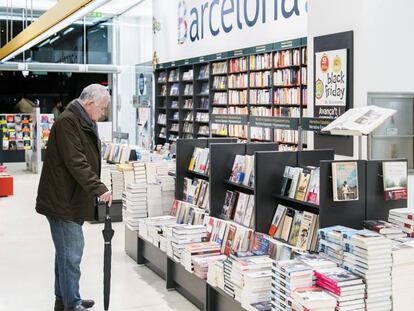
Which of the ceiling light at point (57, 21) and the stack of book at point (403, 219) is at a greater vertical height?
the ceiling light at point (57, 21)

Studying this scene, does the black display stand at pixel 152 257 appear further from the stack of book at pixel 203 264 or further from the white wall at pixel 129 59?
the white wall at pixel 129 59

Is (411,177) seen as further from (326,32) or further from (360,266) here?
(360,266)

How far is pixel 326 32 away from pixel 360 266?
383 cm

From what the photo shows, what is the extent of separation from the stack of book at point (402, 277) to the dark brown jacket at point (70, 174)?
1971 mm

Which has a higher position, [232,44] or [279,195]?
[232,44]

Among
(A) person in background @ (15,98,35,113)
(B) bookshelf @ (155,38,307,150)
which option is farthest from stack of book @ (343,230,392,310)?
(A) person in background @ (15,98,35,113)

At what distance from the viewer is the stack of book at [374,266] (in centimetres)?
324

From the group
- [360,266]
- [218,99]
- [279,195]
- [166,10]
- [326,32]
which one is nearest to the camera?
[360,266]

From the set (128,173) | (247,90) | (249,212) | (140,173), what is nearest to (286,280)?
(249,212)

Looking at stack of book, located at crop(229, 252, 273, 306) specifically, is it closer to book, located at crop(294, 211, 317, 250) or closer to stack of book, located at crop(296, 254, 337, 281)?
stack of book, located at crop(296, 254, 337, 281)

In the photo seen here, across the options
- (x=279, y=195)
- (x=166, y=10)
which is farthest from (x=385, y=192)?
(x=166, y=10)

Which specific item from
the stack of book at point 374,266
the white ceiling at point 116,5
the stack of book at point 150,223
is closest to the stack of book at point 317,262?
the stack of book at point 374,266

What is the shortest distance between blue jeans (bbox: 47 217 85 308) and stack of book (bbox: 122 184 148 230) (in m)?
2.00

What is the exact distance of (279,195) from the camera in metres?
4.62
